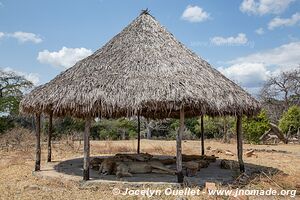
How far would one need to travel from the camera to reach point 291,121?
2598 cm

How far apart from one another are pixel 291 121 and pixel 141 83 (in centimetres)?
1995

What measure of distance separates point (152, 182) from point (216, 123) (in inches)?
820

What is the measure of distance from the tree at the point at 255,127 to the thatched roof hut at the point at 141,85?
11.6m

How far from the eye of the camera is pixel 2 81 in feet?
87.6

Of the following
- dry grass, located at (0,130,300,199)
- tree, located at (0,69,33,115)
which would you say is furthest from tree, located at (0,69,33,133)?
dry grass, located at (0,130,300,199)

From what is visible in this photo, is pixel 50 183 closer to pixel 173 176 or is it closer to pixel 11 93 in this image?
pixel 173 176

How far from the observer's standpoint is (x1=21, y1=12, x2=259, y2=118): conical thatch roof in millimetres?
8289

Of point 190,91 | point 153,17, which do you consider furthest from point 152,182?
point 153,17

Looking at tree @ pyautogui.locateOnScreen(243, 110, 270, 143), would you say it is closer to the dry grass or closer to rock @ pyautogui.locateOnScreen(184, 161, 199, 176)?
the dry grass

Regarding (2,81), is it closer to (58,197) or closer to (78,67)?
(78,67)

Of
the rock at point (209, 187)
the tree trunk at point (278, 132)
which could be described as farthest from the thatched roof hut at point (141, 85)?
the tree trunk at point (278, 132)

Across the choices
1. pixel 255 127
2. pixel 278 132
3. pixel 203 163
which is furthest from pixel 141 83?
pixel 278 132

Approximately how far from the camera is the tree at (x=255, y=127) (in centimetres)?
2131

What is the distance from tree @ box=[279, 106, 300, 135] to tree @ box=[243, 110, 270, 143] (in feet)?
15.0
